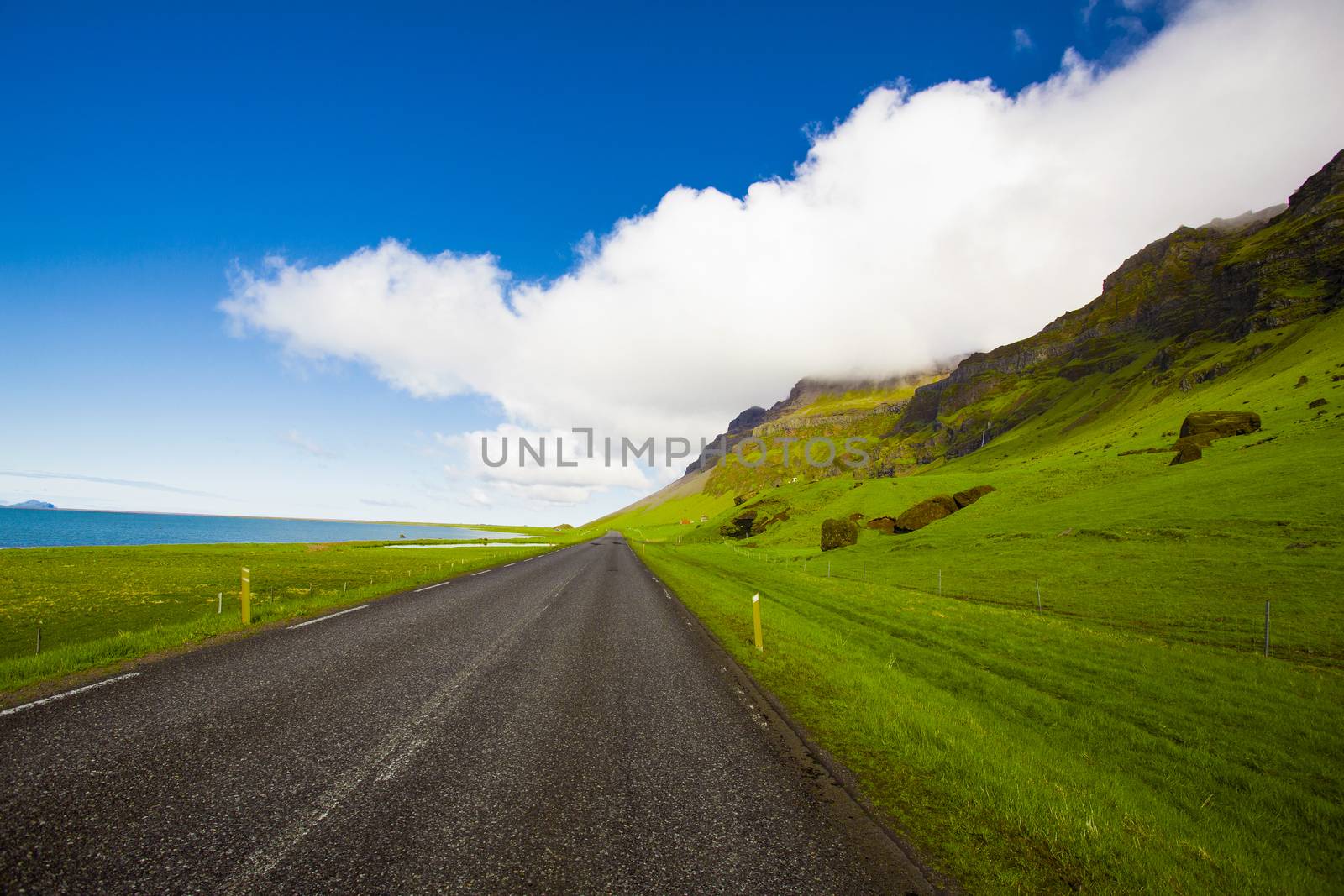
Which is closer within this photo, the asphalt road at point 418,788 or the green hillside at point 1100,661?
the asphalt road at point 418,788

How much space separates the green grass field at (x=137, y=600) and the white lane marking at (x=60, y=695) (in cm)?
122

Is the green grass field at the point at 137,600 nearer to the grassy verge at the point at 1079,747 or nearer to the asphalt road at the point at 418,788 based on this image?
the asphalt road at the point at 418,788

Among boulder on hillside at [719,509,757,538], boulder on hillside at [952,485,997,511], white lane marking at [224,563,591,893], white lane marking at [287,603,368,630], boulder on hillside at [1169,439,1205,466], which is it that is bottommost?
boulder on hillside at [719,509,757,538]

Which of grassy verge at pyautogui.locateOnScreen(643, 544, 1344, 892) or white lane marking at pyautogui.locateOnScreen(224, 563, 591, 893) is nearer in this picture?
white lane marking at pyautogui.locateOnScreen(224, 563, 591, 893)

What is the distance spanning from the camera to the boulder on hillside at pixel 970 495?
6012 cm

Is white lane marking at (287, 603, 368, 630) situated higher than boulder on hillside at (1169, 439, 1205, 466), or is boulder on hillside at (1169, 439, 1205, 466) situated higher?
boulder on hillside at (1169, 439, 1205, 466)

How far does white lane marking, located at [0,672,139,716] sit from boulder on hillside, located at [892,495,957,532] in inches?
2415

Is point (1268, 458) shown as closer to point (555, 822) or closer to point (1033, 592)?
point (1033, 592)

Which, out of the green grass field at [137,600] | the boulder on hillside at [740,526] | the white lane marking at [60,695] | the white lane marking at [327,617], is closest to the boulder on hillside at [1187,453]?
the boulder on hillside at [740,526]

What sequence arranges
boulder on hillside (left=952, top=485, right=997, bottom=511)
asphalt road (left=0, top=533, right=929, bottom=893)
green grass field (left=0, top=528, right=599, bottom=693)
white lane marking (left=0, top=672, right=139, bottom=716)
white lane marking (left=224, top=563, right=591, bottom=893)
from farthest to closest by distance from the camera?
boulder on hillside (left=952, top=485, right=997, bottom=511) < green grass field (left=0, top=528, right=599, bottom=693) < white lane marking (left=0, top=672, right=139, bottom=716) < asphalt road (left=0, top=533, right=929, bottom=893) < white lane marking (left=224, top=563, right=591, bottom=893)

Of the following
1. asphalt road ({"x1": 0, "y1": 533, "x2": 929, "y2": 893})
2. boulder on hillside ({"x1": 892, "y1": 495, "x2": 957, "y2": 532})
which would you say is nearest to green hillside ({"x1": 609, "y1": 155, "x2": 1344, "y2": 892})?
asphalt road ({"x1": 0, "y1": 533, "x2": 929, "y2": 893})

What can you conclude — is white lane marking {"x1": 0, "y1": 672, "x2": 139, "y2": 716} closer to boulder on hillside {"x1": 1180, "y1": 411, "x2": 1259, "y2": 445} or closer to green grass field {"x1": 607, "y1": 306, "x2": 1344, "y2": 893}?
green grass field {"x1": 607, "y1": 306, "x2": 1344, "y2": 893}

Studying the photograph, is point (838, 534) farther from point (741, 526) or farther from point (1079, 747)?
point (1079, 747)

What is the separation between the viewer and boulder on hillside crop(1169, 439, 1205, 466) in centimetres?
4844
